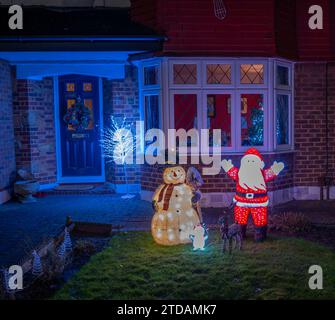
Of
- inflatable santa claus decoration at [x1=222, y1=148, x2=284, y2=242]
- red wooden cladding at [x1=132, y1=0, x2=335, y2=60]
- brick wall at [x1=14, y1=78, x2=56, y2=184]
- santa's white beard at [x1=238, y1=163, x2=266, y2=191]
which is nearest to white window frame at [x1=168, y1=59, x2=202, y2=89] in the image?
red wooden cladding at [x1=132, y1=0, x2=335, y2=60]

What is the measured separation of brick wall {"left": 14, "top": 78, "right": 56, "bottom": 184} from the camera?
37.9ft

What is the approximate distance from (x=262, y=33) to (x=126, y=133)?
3634 millimetres

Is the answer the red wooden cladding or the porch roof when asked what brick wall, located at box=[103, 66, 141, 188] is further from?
the red wooden cladding

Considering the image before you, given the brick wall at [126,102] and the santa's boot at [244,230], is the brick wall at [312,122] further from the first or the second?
the santa's boot at [244,230]

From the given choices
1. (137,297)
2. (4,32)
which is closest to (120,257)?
(137,297)

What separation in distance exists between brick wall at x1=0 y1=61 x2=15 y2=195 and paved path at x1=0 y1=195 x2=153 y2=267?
0.68m

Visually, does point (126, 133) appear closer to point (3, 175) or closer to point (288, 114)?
point (3, 175)

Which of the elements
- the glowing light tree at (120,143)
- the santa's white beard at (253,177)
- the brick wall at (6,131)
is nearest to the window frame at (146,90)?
the glowing light tree at (120,143)

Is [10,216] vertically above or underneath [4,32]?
underneath

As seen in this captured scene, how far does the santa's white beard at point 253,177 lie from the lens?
7195 millimetres

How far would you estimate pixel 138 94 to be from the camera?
453 inches

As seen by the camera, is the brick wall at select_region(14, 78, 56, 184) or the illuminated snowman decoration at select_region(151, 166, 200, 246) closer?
the illuminated snowman decoration at select_region(151, 166, 200, 246)

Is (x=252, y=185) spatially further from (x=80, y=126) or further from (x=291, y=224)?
(x=80, y=126)
